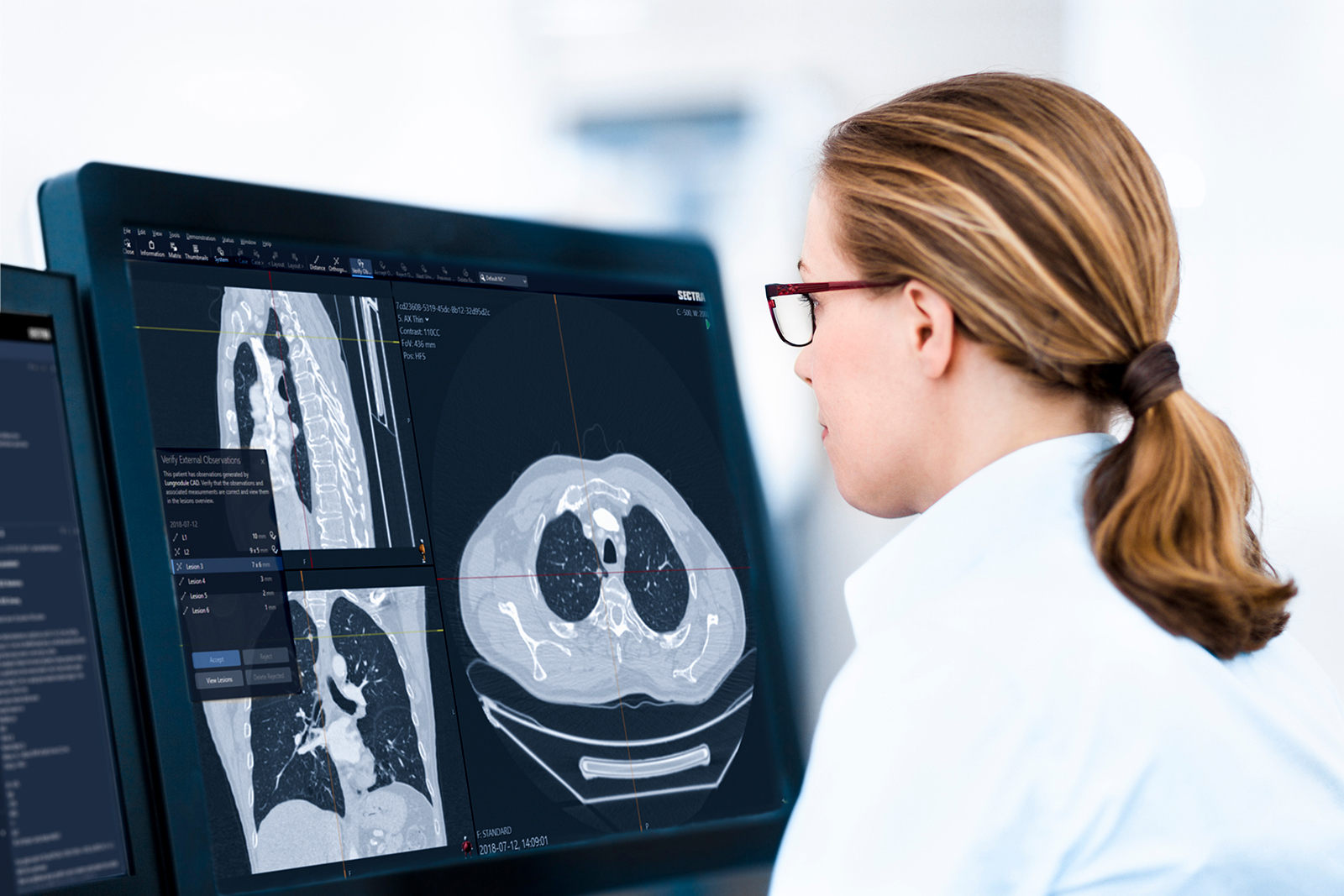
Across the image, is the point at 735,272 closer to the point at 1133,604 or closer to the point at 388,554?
the point at 388,554

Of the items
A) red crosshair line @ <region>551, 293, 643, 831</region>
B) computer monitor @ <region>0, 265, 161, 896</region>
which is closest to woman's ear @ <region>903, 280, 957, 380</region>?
red crosshair line @ <region>551, 293, 643, 831</region>

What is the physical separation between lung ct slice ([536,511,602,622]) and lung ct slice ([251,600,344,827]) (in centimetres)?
22

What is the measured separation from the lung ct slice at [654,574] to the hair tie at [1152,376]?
1.52ft

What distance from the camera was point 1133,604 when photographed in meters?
0.64

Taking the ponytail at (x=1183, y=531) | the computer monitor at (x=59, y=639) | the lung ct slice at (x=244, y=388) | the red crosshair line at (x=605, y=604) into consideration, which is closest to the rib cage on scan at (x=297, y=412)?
the lung ct slice at (x=244, y=388)

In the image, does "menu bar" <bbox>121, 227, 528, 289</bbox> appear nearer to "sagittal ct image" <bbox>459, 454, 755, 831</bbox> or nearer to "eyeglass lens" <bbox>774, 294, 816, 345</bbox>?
"sagittal ct image" <bbox>459, 454, 755, 831</bbox>

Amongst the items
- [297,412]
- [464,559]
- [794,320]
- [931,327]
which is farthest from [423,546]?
[794,320]

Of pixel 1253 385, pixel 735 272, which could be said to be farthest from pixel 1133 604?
pixel 1253 385

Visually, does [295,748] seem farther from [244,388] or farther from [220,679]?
[244,388]

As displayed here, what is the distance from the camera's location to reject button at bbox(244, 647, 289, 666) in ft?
2.59

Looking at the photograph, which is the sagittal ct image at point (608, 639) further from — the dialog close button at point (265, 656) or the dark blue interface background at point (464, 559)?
the dialog close button at point (265, 656)

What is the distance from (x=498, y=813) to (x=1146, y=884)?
472 mm

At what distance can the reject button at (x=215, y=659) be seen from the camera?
2.53 ft

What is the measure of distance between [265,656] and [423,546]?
0.15m
